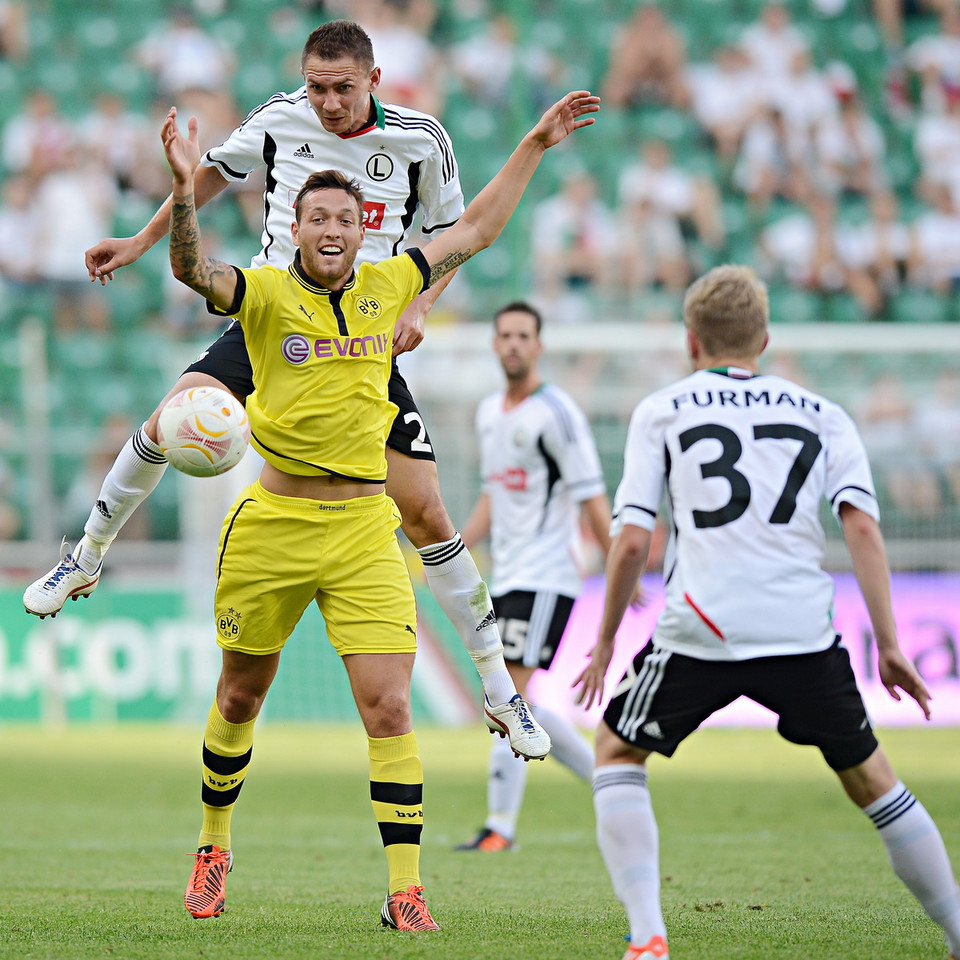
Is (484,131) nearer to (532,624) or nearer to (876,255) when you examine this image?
(876,255)

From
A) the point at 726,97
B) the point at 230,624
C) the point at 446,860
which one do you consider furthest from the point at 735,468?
the point at 726,97

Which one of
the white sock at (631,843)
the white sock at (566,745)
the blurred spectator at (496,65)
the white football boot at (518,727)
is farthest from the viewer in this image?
the blurred spectator at (496,65)

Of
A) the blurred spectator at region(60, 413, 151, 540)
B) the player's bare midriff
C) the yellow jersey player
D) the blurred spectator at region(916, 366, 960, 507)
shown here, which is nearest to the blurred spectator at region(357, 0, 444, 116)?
the blurred spectator at region(60, 413, 151, 540)

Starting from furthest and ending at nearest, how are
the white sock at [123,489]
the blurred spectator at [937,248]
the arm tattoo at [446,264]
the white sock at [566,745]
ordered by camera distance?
the blurred spectator at [937,248] → the white sock at [566,745] → the white sock at [123,489] → the arm tattoo at [446,264]

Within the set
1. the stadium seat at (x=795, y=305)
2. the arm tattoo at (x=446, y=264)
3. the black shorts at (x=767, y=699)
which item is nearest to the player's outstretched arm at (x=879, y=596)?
the black shorts at (x=767, y=699)

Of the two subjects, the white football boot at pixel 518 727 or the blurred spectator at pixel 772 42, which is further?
the blurred spectator at pixel 772 42

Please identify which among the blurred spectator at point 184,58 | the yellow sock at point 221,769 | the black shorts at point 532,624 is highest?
the blurred spectator at point 184,58

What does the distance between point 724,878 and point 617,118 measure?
13802mm

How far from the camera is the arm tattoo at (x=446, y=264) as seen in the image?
17.5ft

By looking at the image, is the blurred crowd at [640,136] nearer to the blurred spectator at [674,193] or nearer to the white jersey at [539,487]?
the blurred spectator at [674,193]

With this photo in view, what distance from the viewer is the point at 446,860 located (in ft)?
23.9

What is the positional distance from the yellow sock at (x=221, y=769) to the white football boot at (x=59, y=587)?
0.78m

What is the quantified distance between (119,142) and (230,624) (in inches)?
538

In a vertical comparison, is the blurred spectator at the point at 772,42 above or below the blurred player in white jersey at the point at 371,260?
above
